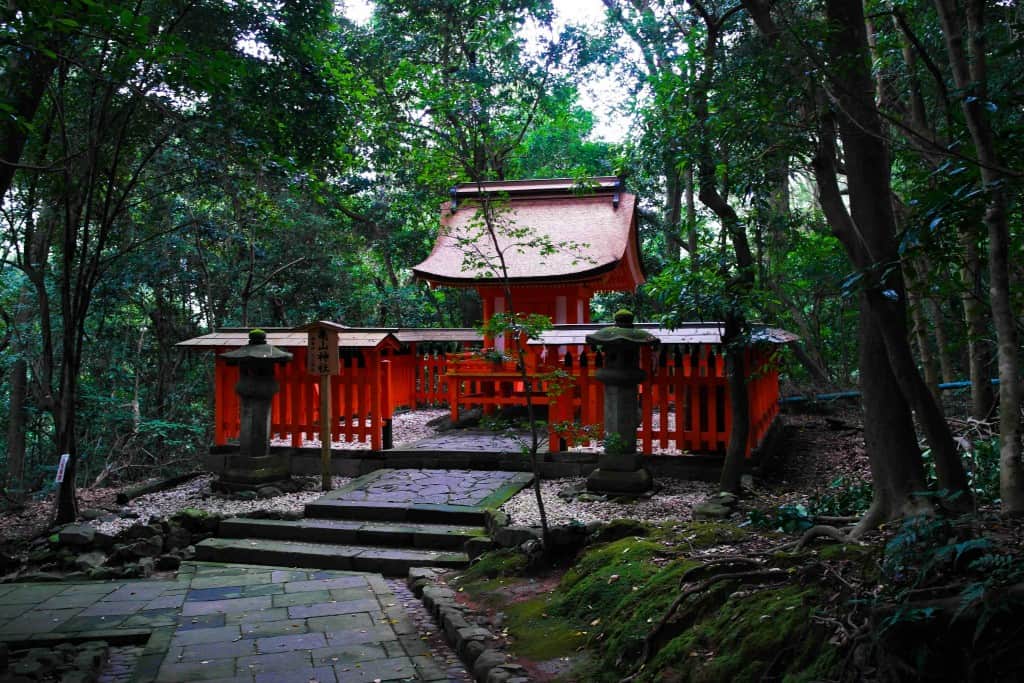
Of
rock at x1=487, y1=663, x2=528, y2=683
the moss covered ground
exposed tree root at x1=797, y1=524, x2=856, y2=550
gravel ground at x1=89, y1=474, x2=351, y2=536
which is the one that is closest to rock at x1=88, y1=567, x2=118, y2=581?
gravel ground at x1=89, y1=474, x2=351, y2=536

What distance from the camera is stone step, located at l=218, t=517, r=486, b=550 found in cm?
697

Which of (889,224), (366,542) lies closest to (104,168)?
(366,542)

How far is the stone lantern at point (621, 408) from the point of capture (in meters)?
7.59

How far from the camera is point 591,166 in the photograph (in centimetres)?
1764

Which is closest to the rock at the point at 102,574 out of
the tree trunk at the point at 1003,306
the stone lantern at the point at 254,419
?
the stone lantern at the point at 254,419

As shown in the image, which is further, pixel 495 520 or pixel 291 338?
pixel 291 338

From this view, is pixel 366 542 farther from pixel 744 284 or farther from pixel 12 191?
pixel 12 191

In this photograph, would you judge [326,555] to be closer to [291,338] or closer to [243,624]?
[243,624]

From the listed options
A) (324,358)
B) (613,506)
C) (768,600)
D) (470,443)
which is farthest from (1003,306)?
(470,443)

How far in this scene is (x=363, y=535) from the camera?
719cm

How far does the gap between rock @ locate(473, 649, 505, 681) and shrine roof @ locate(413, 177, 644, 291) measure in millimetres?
7023

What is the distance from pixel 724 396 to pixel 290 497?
198 inches

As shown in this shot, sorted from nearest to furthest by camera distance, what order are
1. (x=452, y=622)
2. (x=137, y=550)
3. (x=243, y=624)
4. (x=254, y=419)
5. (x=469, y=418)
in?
1. (x=452, y=622)
2. (x=243, y=624)
3. (x=137, y=550)
4. (x=254, y=419)
5. (x=469, y=418)

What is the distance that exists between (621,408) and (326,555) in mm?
3220
